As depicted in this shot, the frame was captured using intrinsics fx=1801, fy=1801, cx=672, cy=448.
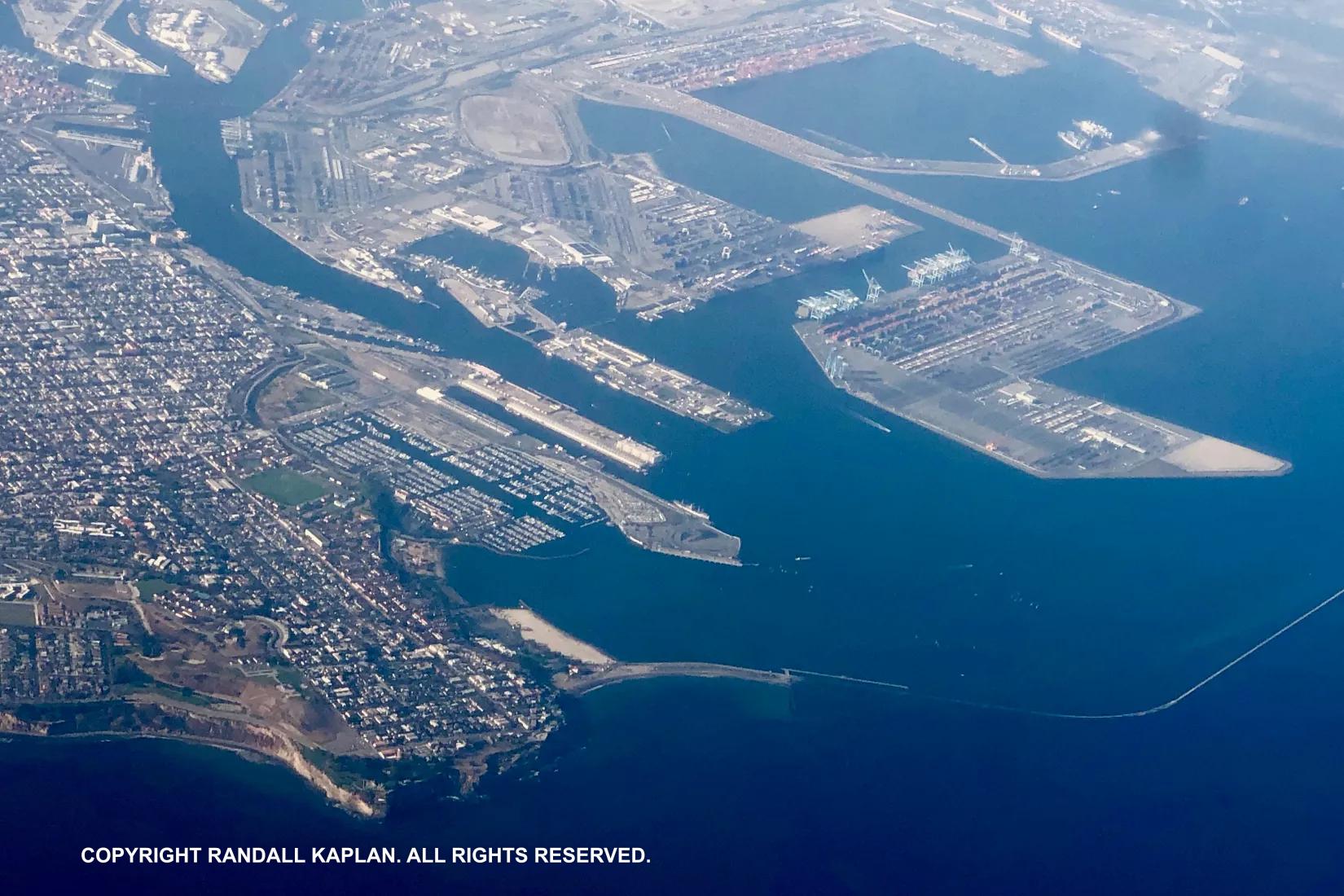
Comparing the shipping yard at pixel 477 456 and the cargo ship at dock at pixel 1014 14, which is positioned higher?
the cargo ship at dock at pixel 1014 14

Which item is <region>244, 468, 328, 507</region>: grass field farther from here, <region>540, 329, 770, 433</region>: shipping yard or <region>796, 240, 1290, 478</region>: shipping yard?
<region>796, 240, 1290, 478</region>: shipping yard

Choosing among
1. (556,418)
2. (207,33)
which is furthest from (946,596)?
(207,33)

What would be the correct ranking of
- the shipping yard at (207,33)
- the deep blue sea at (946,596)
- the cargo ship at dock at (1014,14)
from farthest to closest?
the cargo ship at dock at (1014,14) → the shipping yard at (207,33) → the deep blue sea at (946,596)

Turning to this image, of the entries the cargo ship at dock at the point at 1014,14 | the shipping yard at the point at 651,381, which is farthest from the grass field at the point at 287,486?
the cargo ship at dock at the point at 1014,14

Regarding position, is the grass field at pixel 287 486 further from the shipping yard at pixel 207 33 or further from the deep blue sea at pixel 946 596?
the shipping yard at pixel 207 33

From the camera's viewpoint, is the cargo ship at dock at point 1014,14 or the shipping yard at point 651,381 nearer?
the shipping yard at point 651,381

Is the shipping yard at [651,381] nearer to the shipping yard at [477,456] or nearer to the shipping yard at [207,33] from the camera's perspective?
the shipping yard at [477,456]

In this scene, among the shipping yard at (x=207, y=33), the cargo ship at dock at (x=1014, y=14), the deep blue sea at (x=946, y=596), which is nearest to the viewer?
the deep blue sea at (x=946, y=596)

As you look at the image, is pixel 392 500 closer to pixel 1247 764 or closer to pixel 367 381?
pixel 367 381

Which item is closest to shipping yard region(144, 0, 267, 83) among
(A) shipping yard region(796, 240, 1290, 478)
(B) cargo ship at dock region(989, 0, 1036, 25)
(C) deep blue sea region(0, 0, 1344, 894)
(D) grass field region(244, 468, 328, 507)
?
(C) deep blue sea region(0, 0, 1344, 894)
